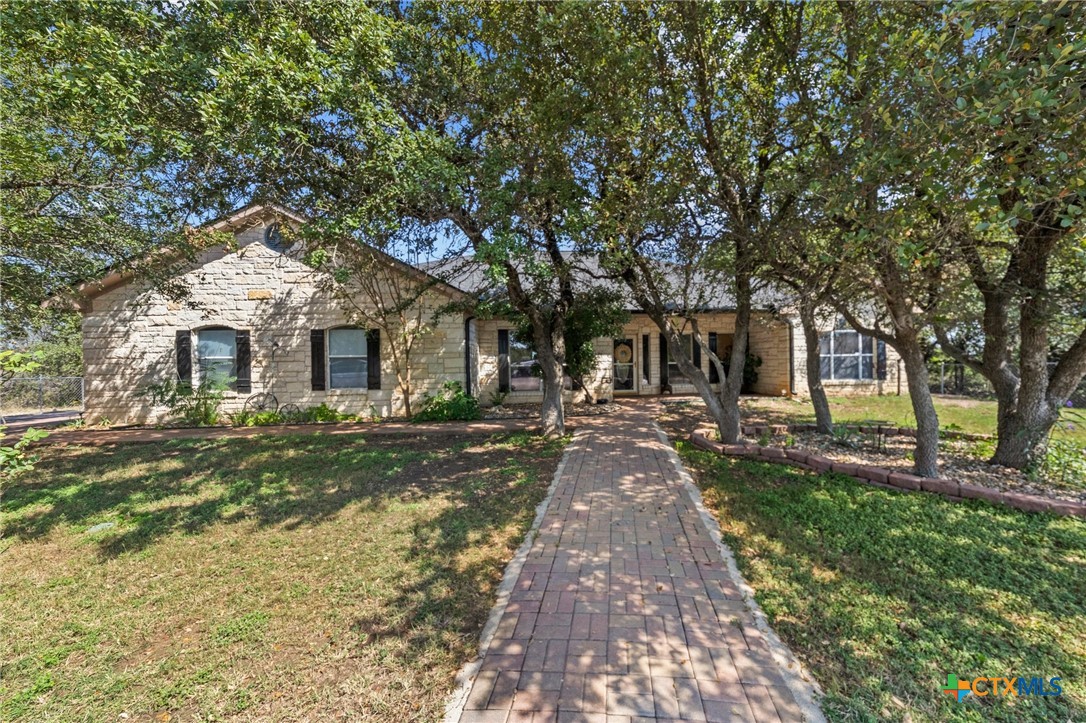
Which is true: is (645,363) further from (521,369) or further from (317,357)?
(317,357)

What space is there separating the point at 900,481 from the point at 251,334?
44.2 feet

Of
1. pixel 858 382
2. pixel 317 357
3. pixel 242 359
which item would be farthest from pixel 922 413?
pixel 242 359

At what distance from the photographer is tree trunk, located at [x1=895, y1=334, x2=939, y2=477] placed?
17.3 feet

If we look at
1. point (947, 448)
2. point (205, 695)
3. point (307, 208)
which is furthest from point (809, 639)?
point (307, 208)

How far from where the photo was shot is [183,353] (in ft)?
35.9

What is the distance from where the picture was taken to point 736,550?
12.3 feet

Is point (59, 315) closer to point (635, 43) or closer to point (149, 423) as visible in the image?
point (149, 423)

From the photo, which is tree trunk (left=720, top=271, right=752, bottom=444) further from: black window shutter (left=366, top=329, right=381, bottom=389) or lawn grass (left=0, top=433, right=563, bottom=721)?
black window shutter (left=366, top=329, right=381, bottom=389)

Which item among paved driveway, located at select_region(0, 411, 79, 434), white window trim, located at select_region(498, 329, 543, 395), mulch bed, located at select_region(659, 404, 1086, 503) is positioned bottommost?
paved driveway, located at select_region(0, 411, 79, 434)

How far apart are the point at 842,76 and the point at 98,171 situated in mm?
9966

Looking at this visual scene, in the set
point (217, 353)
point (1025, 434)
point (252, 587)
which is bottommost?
point (252, 587)

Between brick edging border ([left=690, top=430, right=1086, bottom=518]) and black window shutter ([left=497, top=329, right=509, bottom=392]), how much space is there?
22.6ft

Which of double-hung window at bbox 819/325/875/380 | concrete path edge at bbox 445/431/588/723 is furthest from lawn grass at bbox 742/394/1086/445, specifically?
concrete path edge at bbox 445/431/588/723

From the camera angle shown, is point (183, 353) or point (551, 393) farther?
point (183, 353)
